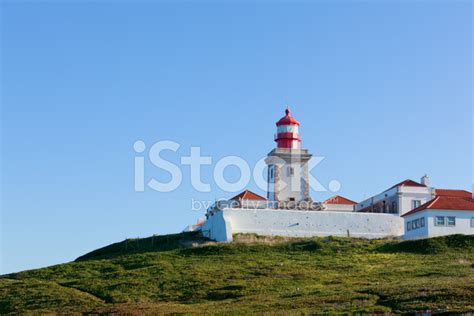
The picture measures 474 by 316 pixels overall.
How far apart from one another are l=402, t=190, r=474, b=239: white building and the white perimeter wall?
276cm

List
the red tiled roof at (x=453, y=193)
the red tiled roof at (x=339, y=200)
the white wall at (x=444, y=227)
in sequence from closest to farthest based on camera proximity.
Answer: the white wall at (x=444, y=227) < the red tiled roof at (x=453, y=193) < the red tiled roof at (x=339, y=200)

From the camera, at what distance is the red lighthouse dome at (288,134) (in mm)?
63344

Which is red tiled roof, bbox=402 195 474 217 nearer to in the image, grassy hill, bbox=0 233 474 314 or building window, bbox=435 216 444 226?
building window, bbox=435 216 444 226

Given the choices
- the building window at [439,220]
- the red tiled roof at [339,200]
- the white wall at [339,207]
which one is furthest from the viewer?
the red tiled roof at [339,200]

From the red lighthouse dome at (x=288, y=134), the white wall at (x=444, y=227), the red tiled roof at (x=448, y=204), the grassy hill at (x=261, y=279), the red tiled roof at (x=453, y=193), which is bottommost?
the grassy hill at (x=261, y=279)

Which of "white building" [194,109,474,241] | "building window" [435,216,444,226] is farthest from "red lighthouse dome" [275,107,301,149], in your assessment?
"building window" [435,216,444,226]

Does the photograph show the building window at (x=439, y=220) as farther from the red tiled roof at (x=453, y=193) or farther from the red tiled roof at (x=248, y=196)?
the red tiled roof at (x=248, y=196)

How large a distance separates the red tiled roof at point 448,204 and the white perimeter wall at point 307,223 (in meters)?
2.51

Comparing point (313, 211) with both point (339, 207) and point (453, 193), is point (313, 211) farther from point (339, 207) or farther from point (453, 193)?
point (453, 193)

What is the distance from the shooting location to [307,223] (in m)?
57.7

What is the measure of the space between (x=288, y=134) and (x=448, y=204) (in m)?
13.2

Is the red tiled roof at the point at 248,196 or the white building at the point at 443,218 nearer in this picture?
the white building at the point at 443,218

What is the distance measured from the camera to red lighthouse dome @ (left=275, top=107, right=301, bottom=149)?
63.3 meters

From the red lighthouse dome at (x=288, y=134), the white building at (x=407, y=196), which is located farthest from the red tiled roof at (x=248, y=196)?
the white building at (x=407, y=196)
